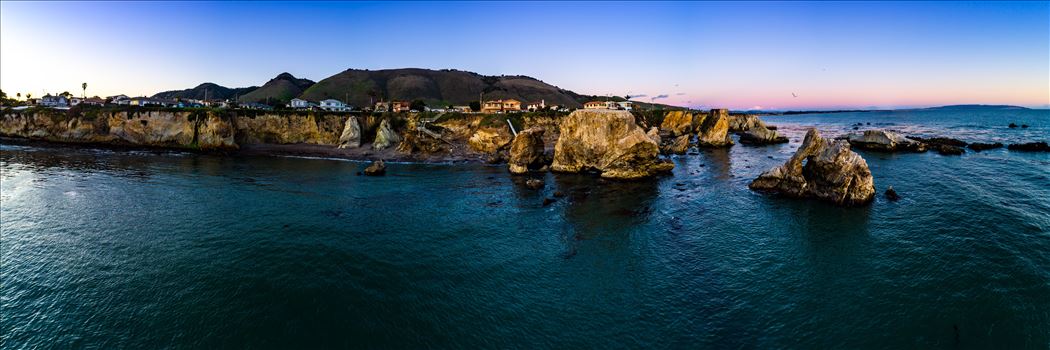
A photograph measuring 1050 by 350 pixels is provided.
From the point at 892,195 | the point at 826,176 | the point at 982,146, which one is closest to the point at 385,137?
the point at 826,176

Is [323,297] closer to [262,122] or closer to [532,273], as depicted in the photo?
[532,273]

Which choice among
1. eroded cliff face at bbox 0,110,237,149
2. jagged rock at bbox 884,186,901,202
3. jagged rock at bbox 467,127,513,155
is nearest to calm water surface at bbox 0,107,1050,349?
jagged rock at bbox 884,186,901,202

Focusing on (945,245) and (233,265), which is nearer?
(233,265)

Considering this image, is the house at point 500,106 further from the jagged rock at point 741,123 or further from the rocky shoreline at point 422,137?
the jagged rock at point 741,123

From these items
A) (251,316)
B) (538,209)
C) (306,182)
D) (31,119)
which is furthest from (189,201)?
(31,119)

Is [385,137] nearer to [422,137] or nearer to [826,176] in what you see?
[422,137]

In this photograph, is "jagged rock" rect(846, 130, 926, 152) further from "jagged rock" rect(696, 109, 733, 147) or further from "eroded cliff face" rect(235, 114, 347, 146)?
"eroded cliff face" rect(235, 114, 347, 146)
